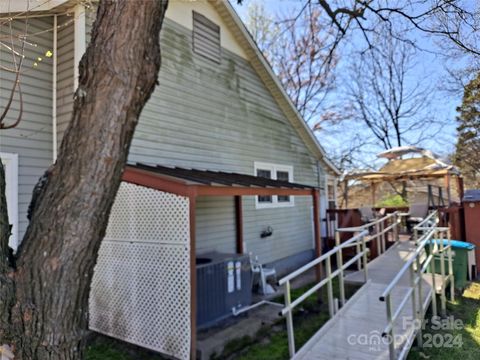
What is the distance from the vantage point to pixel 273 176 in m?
9.62

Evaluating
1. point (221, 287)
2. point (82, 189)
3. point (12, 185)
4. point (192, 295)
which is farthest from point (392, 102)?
point (82, 189)

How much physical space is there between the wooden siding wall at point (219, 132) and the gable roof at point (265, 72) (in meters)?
0.21

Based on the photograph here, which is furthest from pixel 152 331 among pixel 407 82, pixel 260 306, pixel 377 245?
pixel 407 82

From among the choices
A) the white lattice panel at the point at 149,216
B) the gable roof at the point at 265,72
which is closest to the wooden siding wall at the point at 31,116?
the white lattice panel at the point at 149,216

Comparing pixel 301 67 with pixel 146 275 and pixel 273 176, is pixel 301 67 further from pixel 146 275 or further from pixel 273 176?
pixel 146 275

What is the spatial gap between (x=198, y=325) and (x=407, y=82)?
22.9 metres

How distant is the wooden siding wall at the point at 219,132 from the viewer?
6520 mm

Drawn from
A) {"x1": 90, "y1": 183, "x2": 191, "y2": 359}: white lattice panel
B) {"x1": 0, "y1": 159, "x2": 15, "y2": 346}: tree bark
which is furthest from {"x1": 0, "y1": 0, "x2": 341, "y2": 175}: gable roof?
{"x1": 0, "y1": 159, "x2": 15, "y2": 346}: tree bark

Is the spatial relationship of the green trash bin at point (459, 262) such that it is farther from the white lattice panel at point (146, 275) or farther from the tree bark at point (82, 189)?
the tree bark at point (82, 189)

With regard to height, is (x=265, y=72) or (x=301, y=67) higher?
(x=301, y=67)

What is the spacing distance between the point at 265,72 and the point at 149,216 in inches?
233

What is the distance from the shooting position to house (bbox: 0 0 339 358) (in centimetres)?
493

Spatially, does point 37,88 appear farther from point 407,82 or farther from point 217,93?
point 407,82

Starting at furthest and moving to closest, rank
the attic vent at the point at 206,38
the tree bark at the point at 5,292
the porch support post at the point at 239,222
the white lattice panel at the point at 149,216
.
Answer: the porch support post at the point at 239,222
the attic vent at the point at 206,38
the white lattice panel at the point at 149,216
the tree bark at the point at 5,292
